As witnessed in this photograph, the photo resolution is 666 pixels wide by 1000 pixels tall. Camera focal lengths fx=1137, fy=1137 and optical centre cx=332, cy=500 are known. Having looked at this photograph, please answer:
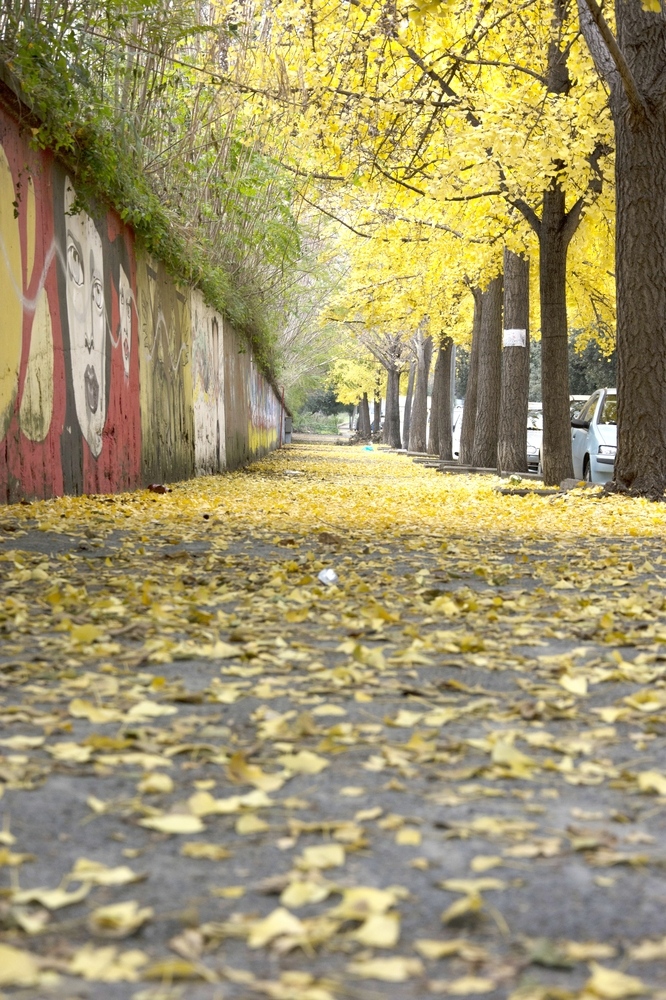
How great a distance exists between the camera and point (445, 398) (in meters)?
27.8

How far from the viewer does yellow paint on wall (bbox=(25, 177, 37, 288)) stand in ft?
27.7

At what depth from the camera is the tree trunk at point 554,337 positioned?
46.8 ft

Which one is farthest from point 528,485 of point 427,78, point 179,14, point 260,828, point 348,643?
point 260,828

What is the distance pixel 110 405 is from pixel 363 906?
9186 mm

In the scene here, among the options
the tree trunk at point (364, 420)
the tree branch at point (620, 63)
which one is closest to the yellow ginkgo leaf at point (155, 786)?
the tree branch at point (620, 63)

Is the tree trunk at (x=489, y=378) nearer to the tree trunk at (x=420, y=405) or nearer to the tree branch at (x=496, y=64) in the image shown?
the tree branch at (x=496, y=64)

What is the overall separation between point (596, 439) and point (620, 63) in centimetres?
681

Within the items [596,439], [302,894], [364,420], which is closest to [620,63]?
[596,439]

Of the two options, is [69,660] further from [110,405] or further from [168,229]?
[168,229]

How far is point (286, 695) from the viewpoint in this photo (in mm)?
3488

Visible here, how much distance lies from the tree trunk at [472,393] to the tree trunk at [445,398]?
2.64 meters

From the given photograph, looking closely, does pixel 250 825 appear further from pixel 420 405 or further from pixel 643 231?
pixel 420 405

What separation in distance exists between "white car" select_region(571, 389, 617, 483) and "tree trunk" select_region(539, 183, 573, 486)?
4.75 ft

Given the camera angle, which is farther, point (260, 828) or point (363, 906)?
point (260, 828)
